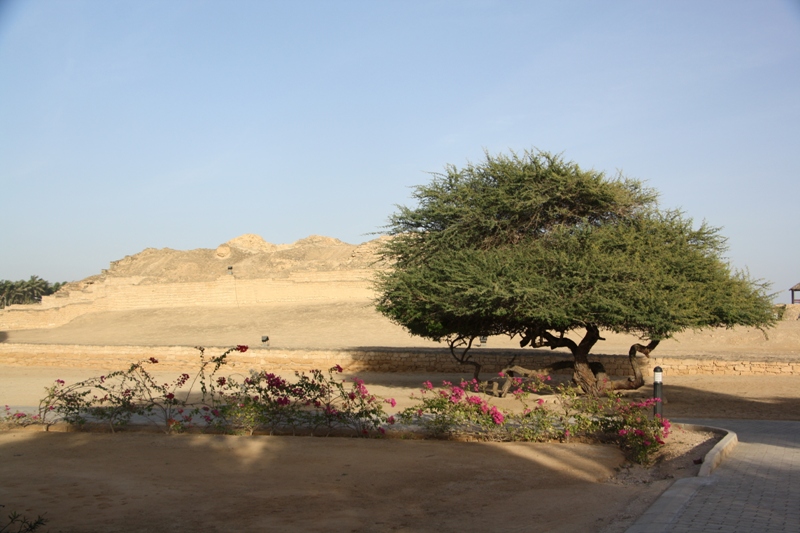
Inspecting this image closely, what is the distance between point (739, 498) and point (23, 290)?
90.6 meters

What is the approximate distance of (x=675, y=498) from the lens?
19.7ft

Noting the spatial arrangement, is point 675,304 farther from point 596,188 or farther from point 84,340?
point 84,340

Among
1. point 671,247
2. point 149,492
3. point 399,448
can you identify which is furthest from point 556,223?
point 149,492

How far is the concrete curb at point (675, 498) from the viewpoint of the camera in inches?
204

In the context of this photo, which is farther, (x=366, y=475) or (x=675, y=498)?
(x=366, y=475)

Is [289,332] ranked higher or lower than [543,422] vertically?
lower

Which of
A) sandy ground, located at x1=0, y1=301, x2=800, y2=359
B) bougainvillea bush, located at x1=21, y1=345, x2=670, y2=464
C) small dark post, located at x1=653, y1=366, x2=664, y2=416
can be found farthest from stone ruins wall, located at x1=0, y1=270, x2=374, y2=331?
small dark post, located at x1=653, y1=366, x2=664, y2=416

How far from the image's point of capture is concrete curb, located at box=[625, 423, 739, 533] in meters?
5.18

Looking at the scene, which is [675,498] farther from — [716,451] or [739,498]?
[716,451]

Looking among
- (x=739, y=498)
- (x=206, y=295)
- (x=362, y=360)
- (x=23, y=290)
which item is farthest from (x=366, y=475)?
(x=23, y=290)

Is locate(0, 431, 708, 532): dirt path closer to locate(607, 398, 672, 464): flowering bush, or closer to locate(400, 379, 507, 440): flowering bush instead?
locate(607, 398, 672, 464): flowering bush

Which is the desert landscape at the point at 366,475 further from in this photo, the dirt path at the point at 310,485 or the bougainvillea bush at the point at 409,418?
the bougainvillea bush at the point at 409,418

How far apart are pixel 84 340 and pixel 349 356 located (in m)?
21.1

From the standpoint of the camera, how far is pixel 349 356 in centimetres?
2395
